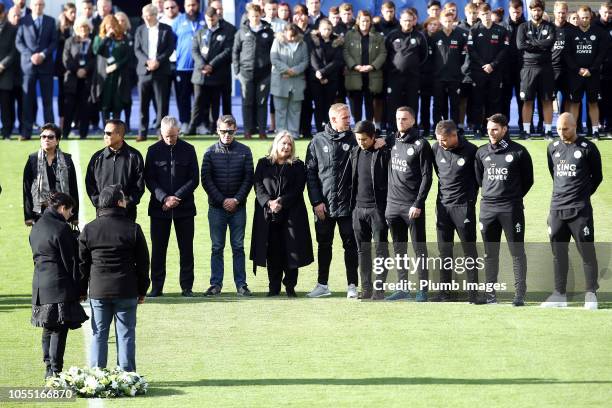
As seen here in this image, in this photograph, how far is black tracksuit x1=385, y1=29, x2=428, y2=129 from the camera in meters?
22.2

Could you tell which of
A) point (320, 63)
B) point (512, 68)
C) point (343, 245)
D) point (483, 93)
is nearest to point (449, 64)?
point (483, 93)

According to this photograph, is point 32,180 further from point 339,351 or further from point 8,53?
point 8,53

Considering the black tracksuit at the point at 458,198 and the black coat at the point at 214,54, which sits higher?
the black coat at the point at 214,54

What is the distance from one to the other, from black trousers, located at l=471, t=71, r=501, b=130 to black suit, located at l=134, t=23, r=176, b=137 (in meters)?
4.84

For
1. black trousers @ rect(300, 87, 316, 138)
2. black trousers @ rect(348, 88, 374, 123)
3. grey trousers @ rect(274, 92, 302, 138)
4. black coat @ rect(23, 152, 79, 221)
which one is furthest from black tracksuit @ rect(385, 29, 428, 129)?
black coat @ rect(23, 152, 79, 221)

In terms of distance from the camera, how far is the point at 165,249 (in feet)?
51.7

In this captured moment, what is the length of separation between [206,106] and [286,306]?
8.36 m

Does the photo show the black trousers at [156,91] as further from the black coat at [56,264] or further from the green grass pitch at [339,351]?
the black coat at [56,264]

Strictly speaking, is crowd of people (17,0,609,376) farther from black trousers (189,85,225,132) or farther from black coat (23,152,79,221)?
black trousers (189,85,225,132)

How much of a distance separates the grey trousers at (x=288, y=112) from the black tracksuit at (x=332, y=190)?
6.92 metres

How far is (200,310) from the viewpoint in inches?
588

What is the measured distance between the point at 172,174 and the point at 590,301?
15.5 ft

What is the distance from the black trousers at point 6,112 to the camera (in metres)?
22.8

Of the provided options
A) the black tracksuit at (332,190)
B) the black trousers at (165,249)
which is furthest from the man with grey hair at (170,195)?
the black tracksuit at (332,190)
